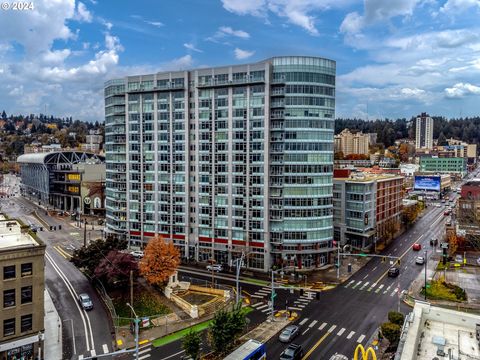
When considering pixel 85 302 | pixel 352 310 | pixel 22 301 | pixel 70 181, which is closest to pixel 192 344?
pixel 22 301

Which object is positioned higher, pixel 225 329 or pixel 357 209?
pixel 357 209

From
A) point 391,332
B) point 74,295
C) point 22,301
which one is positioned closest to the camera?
point 22,301

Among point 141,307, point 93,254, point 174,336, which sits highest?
point 93,254

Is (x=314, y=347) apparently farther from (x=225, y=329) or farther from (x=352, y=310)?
(x=352, y=310)

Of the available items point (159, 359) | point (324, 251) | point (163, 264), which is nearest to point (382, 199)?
point (324, 251)

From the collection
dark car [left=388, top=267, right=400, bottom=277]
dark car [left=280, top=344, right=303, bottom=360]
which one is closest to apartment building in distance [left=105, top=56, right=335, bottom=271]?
dark car [left=388, top=267, right=400, bottom=277]

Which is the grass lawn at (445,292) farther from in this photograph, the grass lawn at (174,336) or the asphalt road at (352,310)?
the grass lawn at (174,336)

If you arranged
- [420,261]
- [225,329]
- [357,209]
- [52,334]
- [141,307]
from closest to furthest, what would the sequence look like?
[225,329] < [52,334] < [141,307] < [420,261] < [357,209]
